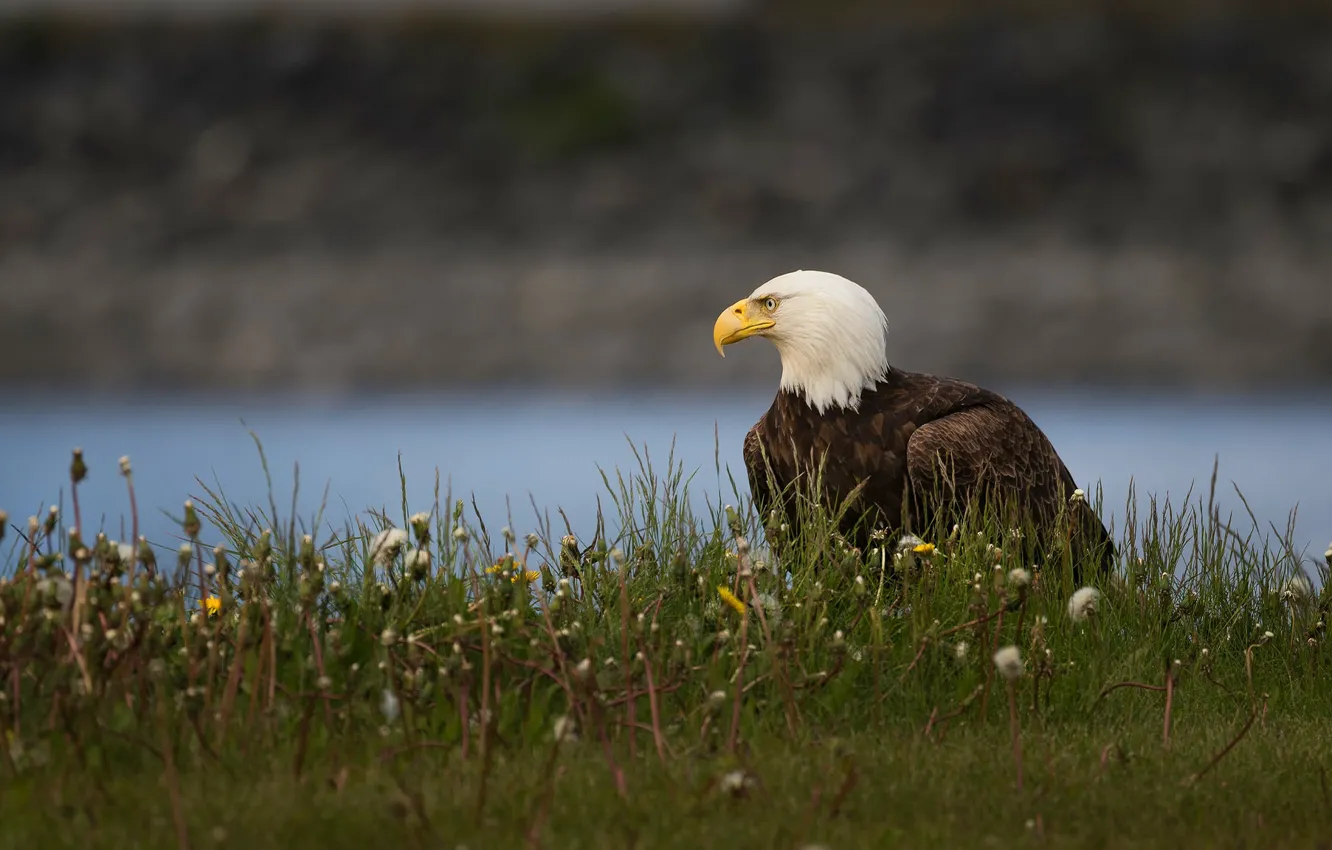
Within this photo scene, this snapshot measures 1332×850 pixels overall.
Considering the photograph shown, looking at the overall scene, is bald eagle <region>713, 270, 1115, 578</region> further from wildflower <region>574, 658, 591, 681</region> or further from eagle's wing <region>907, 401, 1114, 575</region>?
wildflower <region>574, 658, 591, 681</region>

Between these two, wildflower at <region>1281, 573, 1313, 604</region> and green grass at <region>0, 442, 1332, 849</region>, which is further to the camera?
wildflower at <region>1281, 573, 1313, 604</region>

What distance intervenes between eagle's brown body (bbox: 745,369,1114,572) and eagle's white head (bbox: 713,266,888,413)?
0.29 ft

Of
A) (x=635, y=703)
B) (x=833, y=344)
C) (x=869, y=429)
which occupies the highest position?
(x=833, y=344)

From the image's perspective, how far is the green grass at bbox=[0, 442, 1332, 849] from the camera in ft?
12.2

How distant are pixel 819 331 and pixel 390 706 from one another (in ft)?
12.1

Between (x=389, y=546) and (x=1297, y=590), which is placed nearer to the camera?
(x=389, y=546)

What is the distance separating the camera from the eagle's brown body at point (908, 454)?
690 cm

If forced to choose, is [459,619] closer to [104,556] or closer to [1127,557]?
[104,556]

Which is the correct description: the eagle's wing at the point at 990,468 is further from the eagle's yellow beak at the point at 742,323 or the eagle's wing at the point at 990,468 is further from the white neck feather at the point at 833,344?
the eagle's yellow beak at the point at 742,323

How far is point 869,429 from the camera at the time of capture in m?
7.09

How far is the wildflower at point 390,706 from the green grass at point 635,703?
0.05 ft

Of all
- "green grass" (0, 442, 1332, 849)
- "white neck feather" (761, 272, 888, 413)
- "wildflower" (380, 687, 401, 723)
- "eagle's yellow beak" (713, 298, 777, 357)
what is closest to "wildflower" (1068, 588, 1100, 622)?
"green grass" (0, 442, 1332, 849)

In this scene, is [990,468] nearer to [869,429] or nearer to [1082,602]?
[869,429]

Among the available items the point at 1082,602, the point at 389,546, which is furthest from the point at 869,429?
the point at 389,546
